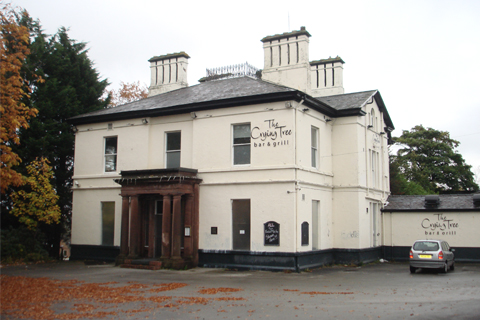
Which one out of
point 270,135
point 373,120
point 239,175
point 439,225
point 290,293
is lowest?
point 290,293

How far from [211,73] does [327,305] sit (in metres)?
20.2

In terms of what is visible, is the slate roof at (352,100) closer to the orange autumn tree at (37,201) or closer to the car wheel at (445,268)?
the car wheel at (445,268)

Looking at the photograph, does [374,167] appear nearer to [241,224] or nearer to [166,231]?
[241,224]

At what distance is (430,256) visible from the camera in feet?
60.6

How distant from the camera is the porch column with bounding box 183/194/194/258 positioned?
20125 mm

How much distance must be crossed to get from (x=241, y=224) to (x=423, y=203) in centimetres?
1081

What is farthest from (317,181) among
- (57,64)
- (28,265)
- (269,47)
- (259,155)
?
(57,64)

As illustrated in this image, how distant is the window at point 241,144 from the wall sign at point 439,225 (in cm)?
1062

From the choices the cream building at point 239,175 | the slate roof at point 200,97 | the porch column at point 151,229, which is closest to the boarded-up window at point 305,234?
the cream building at point 239,175

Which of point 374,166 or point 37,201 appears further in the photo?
point 374,166

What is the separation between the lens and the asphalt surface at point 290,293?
10273 millimetres

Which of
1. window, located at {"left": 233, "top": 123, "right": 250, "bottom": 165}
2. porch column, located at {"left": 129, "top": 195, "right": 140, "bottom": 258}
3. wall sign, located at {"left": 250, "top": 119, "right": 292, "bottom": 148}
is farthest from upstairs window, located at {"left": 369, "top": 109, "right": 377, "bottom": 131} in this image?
porch column, located at {"left": 129, "top": 195, "right": 140, "bottom": 258}

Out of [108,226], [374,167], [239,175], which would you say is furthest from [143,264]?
[374,167]

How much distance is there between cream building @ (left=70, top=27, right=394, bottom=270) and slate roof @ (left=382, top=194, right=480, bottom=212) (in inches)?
40.1
